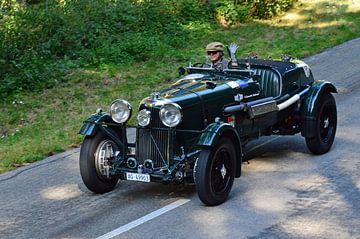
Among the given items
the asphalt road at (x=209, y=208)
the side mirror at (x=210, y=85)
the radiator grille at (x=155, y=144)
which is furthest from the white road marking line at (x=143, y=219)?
the side mirror at (x=210, y=85)

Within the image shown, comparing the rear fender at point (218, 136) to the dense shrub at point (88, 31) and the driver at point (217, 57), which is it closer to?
the driver at point (217, 57)

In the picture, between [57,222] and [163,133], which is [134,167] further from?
[57,222]

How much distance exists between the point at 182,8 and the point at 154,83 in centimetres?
595

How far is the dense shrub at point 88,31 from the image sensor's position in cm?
1489

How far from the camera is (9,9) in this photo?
17266mm

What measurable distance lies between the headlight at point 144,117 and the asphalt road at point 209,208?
0.90 meters

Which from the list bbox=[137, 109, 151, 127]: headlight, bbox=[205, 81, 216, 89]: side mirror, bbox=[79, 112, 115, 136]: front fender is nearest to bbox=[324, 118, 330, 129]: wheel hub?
bbox=[205, 81, 216, 89]: side mirror

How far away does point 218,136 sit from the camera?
7426 millimetres

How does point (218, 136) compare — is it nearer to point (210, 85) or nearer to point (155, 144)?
point (155, 144)

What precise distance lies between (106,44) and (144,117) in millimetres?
9191

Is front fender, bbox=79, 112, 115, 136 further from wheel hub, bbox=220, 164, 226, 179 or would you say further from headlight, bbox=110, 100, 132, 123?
wheel hub, bbox=220, 164, 226, 179

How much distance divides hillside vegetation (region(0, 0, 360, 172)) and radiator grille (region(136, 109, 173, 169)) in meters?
2.78

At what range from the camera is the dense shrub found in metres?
14.9

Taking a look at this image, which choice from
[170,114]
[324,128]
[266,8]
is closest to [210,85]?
[170,114]
